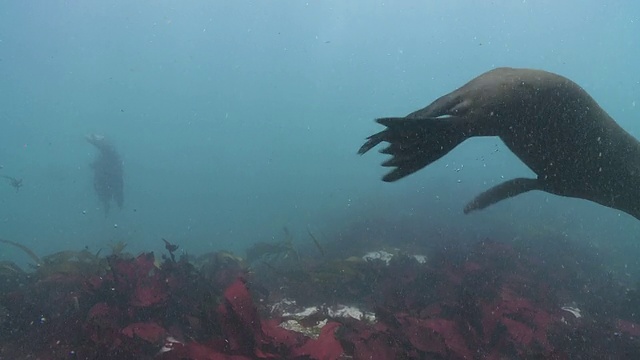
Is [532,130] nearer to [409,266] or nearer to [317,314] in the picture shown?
[317,314]

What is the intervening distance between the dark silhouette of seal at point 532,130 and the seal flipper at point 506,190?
1.44 ft

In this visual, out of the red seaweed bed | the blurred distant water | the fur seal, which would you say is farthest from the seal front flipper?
the blurred distant water

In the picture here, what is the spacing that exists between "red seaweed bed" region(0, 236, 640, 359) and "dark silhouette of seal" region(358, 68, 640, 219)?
1666 millimetres

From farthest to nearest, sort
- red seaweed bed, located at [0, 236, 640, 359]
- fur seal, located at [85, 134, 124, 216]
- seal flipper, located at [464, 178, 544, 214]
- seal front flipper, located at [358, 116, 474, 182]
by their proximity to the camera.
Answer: fur seal, located at [85, 134, 124, 216] < red seaweed bed, located at [0, 236, 640, 359] < seal flipper, located at [464, 178, 544, 214] < seal front flipper, located at [358, 116, 474, 182]

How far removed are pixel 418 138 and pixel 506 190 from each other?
1.77 meters

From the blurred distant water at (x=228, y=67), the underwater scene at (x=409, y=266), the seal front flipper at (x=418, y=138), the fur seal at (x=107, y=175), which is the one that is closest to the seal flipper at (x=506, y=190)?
the underwater scene at (x=409, y=266)

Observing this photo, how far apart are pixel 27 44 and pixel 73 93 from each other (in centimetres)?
7547

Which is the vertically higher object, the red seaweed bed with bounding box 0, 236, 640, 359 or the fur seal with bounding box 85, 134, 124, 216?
the fur seal with bounding box 85, 134, 124, 216

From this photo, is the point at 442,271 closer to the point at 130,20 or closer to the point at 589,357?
the point at 589,357

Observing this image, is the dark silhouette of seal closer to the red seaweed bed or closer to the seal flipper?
the seal flipper

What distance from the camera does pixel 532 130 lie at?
7.70 feet

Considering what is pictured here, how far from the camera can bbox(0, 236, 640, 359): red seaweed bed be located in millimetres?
3561

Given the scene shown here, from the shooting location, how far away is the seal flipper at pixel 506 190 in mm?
3156

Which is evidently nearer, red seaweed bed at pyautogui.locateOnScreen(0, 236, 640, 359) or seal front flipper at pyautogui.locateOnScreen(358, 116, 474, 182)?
seal front flipper at pyautogui.locateOnScreen(358, 116, 474, 182)
